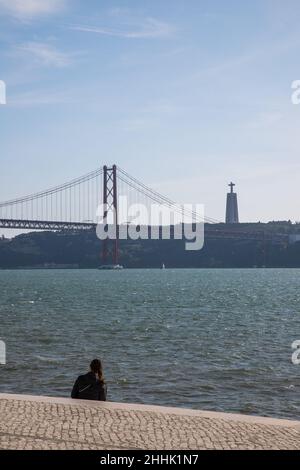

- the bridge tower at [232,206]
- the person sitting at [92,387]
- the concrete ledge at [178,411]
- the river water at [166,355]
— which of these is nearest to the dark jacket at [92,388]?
the person sitting at [92,387]

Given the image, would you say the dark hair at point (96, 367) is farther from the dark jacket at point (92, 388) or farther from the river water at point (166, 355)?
the river water at point (166, 355)

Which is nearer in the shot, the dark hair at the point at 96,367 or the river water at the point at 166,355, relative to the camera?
the dark hair at the point at 96,367

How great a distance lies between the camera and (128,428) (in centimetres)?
796

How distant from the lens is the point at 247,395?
46.1ft

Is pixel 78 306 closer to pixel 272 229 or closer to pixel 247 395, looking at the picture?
pixel 247 395

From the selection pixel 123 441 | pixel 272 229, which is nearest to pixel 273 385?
pixel 123 441

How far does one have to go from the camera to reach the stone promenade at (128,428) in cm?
730

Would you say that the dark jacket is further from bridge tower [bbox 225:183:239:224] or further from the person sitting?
bridge tower [bbox 225:183:239:224]

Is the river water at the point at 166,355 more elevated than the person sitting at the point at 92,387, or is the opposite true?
the person sitting at the point at 92,387

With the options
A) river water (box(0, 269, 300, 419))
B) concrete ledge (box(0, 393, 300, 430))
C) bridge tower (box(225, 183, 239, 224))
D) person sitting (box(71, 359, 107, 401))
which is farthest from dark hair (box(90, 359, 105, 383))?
bridge tower (box(225, 183, 239, 224))

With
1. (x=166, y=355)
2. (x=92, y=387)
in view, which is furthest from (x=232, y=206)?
(x=92, y=387)

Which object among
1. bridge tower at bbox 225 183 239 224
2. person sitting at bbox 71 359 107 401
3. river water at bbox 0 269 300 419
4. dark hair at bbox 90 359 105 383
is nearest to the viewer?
dark hair at bbox 90 359 105 383

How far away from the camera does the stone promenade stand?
7.30 m

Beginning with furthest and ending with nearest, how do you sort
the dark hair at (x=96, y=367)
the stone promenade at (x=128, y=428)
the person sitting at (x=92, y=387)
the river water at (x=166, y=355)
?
1. the river water at (x=166, y=355)
2. the person sitting at (x=92, y=387)
3. the dark hair at (x=96, y=367)
4. the stone promenade at (x=128, y=428)
